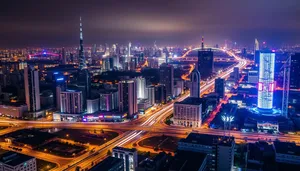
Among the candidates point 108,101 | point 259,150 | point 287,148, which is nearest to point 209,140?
point 259,150

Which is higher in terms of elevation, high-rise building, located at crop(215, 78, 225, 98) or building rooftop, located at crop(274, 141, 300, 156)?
high-rise building, located at crop(215, 78, 225, 98)

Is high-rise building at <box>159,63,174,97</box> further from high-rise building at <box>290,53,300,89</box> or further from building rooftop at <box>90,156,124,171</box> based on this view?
building rooftop at <box>90,156,124,171</box>

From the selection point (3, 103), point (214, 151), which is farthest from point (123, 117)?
point (3, 103)

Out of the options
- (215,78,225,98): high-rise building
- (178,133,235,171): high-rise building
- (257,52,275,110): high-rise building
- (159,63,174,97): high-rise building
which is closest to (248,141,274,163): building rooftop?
(178,133,235,171): high-rise building

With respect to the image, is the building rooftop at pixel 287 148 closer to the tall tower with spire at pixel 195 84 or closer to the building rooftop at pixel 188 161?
the building rooftop at pixel 188 161

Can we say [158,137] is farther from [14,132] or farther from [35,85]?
[35,85]

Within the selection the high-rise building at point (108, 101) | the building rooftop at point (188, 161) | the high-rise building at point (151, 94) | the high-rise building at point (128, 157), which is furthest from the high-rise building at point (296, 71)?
the high-rise building at point (128, 157)

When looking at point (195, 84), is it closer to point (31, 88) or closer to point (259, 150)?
point (259, 150)
